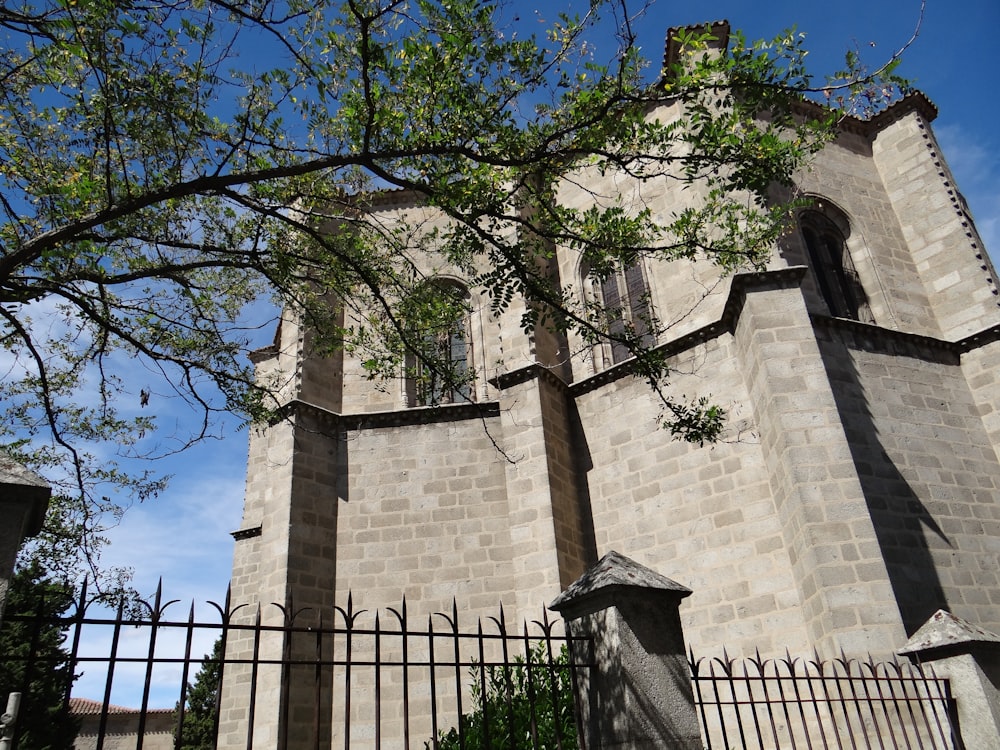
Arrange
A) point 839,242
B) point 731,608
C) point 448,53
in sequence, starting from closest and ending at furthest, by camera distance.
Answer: point 448,53 → point 731,608 → point 839,242

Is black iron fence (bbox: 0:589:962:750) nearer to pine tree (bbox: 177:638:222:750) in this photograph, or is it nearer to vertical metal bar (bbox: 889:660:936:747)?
vertical metal bar (bbox: 889:660:936:747)

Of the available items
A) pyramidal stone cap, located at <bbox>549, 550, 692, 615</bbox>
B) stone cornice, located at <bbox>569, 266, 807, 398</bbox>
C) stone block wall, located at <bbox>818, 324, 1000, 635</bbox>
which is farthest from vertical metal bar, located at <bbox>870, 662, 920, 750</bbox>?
stone cornice, located at <bbox>569, 266, 807, 398</bbox>

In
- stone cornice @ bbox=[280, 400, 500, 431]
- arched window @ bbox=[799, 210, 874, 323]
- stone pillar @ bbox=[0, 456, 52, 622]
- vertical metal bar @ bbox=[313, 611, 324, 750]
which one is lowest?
vertical metal bar @ bbox=[313, 611, 324, 750]

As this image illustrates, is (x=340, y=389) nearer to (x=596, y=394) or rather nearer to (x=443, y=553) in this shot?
(x=443, y=553)

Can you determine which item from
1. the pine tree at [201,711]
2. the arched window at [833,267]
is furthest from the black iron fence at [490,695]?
the pine tree at [201,711]

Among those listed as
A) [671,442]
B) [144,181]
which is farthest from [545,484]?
[144,181]

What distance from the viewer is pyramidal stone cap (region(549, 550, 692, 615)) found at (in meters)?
4.07

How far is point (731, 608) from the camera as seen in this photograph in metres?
Answer: 8.39

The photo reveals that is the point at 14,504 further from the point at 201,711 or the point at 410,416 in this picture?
the point at 201,711

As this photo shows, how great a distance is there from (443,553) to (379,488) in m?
1.39

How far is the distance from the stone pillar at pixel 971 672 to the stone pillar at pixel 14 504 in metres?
6.41

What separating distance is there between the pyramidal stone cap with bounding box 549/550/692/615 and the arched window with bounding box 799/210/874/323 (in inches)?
311

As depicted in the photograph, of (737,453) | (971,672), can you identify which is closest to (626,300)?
(737,453)

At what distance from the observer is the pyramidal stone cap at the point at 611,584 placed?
4.07 m
